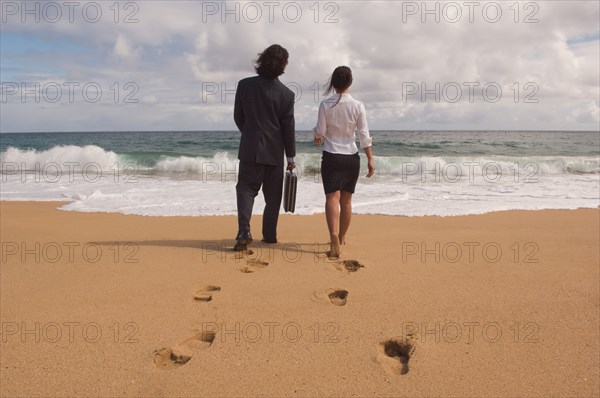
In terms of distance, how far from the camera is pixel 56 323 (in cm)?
275

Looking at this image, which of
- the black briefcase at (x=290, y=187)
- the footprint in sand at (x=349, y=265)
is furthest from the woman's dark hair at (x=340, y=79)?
the footprint in sand at (x=349, y=265)

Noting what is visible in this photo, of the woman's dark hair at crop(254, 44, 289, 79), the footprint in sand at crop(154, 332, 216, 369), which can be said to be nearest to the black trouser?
the woman's dark hair at crop(254, 44, 289, 79)

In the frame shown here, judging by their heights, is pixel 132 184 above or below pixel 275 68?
below

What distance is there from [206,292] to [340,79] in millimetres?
2058

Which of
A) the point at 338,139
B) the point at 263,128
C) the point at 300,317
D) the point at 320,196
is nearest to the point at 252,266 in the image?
the point at 300,317

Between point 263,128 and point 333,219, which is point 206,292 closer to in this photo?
point 333,219

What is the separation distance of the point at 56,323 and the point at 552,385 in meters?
2.76

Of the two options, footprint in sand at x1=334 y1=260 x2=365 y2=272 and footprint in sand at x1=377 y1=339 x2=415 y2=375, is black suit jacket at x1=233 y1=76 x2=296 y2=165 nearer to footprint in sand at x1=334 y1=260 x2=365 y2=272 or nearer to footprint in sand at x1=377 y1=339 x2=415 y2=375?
footprint in sand at x1=334 y1=260 x2=365 y2=272

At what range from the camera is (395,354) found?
242cm

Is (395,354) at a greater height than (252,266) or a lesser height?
lesser

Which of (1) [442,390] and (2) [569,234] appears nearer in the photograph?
(1) [442,390]

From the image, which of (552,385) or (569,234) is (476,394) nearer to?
(552,385)

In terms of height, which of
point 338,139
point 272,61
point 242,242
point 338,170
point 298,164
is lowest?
point 242,242

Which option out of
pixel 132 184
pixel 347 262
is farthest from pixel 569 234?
pixel 132 184
